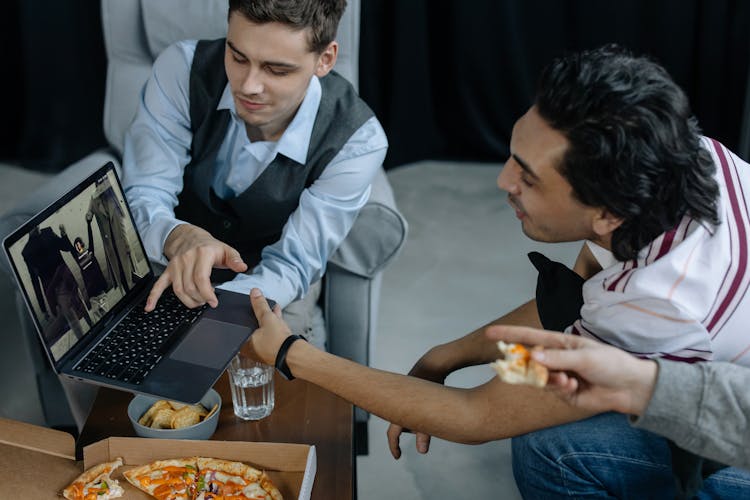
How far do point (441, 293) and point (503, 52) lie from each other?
1211 mm

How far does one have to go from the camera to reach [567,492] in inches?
51.9

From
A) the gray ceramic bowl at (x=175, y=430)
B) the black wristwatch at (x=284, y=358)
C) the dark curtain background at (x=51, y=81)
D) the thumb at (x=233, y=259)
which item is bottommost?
the dark curtain background at (x=51, y=81)

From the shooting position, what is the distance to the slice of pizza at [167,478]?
1116 mm

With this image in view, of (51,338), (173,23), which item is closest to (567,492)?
(51,338)

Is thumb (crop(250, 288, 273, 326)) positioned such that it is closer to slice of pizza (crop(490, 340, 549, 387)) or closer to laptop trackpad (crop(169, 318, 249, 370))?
laptop trackpad (crop(169, 318, 249, 370))

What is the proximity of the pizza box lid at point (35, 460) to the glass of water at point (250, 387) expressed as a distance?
0.26 m

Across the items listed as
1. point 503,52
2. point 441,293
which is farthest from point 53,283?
point 503,52

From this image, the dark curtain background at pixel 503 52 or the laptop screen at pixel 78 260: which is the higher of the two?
the laptop screen at pixel 78 260

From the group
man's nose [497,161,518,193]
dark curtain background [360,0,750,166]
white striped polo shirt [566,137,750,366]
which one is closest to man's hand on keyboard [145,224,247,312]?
man's nose [497,161,518,193]

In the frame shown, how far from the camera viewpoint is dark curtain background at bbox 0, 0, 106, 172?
3.19 metres

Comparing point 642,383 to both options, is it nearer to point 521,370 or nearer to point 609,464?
point 521,370

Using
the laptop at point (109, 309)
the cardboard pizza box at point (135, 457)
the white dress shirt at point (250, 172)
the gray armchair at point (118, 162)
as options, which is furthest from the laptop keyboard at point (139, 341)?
the gray armchair at point (118, 162)

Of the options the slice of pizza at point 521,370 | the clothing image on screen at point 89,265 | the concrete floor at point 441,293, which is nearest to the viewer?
the slice of pizza at point 521,370

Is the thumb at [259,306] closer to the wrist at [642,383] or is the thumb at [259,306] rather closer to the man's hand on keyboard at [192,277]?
the man's hand on keyboard at [192,277]
